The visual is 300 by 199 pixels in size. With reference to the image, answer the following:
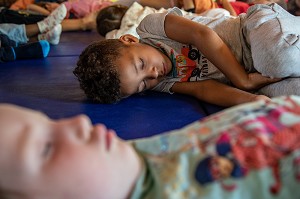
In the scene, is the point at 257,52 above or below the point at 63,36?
above

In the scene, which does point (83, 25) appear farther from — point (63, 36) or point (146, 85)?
point (146, 85)

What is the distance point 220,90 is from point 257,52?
0.55 ft

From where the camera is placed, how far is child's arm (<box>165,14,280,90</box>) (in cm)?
124

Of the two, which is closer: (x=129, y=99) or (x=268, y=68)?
(x=268, y=68)

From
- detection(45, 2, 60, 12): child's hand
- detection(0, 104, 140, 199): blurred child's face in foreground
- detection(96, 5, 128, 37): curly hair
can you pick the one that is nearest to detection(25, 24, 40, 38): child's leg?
detection(96, 5, 128, 37): curly hair

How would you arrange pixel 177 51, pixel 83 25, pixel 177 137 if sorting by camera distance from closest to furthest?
1. pixel 177 137
2. pixel 177 51
3. pixel 83 25

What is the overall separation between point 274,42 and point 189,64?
331mm

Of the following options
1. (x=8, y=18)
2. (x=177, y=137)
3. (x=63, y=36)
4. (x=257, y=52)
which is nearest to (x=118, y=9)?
(x=63, y=36)

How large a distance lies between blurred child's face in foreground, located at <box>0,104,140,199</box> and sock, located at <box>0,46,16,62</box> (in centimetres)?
142

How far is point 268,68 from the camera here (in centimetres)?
115

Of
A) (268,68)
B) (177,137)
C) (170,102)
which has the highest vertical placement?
Answer: (177,137)

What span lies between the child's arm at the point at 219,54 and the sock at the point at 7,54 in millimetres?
961

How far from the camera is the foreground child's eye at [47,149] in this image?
53 centimetres

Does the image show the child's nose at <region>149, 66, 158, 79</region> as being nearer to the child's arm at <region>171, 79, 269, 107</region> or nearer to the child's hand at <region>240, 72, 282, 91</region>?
the child's arm at <region>171, 79, 269, 107</region>
